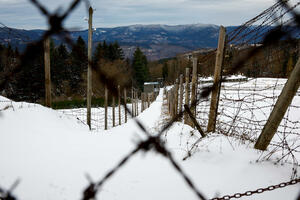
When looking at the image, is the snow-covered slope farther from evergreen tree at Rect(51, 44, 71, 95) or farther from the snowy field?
evergreen tree at Rect(51, 44, 71, 95)

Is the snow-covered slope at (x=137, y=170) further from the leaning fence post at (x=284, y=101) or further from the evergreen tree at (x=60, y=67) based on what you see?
the evergreen tree at (x=60, y=67)

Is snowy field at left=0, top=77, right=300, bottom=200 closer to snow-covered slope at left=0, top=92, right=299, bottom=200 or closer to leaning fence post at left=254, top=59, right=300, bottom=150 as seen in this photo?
snow-covered slope at left=0, top=92, right=299, bottom=200

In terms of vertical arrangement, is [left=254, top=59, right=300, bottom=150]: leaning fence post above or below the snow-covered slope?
above

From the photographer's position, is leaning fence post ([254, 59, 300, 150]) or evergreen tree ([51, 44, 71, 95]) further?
evergreen tree ([51, 44, 71, 95])


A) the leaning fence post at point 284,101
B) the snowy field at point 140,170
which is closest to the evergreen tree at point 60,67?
the snowy field at point 140,170

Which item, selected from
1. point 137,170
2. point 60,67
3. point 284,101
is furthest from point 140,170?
point 60,67

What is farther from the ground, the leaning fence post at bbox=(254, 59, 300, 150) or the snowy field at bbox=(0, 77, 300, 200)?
the leaning fence post at bbox=(254, 59, 300, 150)

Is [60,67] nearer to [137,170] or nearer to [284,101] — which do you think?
[137,170]

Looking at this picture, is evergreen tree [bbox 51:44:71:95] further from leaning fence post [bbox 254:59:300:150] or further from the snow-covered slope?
leaning fence post [bbox 254:59:300:150]

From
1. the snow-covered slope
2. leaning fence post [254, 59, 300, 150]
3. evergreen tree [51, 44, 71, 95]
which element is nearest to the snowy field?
the snow-covered slope

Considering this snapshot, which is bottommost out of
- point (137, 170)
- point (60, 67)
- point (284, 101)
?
point (137, 170)

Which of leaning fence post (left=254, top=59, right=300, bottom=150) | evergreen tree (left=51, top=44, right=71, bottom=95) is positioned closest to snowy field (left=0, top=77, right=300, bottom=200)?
leaning fence post (left=254, top=59, right=300, bottom=150)

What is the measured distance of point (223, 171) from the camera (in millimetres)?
2688

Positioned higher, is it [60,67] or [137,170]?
[60,67]
